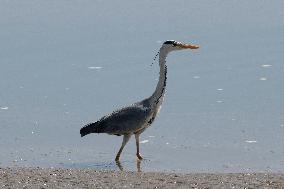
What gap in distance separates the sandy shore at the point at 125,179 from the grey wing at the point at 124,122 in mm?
1591

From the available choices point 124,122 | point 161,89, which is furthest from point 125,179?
point 161,89

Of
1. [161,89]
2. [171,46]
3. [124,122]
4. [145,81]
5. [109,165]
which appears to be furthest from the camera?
[145,81]

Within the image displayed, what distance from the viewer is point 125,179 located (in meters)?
8.73

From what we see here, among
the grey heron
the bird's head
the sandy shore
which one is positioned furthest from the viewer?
the bird's head

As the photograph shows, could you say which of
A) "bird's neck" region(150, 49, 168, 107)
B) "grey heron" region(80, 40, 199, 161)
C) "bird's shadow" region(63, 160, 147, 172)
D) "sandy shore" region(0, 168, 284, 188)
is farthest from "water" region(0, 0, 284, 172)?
"sandy shore" region(0, 168, 284, 188)

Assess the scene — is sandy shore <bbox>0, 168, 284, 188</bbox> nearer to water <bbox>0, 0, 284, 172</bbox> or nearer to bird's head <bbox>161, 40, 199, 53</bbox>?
water <bbox>0, 0, 284, 172</bbox>

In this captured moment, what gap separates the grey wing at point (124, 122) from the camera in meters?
10.8

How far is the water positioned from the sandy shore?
941mm

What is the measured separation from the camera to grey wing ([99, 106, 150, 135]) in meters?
10.8

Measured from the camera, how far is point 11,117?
11922 millimetres

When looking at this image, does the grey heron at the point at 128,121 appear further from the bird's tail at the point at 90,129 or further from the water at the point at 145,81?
the water at the point at 145,81

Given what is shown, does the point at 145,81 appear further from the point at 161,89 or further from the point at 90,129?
the point at 90,129

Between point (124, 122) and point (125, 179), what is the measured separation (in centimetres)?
217

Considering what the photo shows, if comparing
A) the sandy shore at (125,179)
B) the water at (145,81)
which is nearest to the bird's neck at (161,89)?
the water at (145,81)
